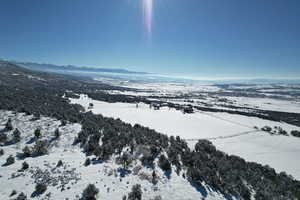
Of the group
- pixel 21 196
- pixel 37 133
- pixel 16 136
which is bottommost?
pixel 21 196

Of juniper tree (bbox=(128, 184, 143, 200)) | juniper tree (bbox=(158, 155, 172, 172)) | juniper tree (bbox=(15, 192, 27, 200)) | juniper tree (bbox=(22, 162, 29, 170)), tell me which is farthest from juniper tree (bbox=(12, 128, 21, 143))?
juniper tree (bbox=(158, 155, 172, 172))

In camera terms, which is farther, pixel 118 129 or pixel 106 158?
pixel 118 129

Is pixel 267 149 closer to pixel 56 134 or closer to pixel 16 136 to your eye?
pixel 56 134

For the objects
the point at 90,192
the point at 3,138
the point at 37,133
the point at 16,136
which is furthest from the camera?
the point at 37,133

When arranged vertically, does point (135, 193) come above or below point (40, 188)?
below

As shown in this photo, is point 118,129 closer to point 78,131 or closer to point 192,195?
point 78,131

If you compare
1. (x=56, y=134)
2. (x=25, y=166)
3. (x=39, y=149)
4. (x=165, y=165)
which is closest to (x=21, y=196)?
(x=25, y=166)

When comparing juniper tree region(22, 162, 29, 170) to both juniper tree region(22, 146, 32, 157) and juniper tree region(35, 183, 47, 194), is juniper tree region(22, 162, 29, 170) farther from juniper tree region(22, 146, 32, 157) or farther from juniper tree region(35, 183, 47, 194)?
juniper tree region(35, 183, 47, 194)

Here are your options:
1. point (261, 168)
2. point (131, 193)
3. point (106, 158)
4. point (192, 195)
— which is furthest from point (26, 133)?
point (261, 168)

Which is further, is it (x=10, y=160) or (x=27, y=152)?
(x=27, y=152)

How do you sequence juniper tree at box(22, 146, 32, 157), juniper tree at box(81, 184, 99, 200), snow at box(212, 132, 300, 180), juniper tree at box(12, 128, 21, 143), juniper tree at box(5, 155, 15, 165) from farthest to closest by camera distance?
snow at box(212, 132, 300, 180) < juniper tree at box(12, 128, 21, 143) < juniper tree at box(22, 146, 32, 157) < juniper tree at box(5, 155, 15, 165) < juniper tree at box(81, 184, 99, 200)

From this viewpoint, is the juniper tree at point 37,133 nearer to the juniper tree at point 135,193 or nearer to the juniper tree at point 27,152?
the juniper tree at point 27,152
